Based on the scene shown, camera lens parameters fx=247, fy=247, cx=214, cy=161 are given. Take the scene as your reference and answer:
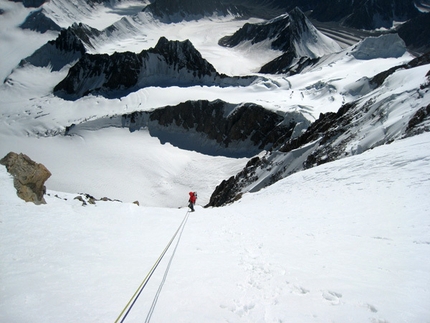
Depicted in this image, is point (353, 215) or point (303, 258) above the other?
point (353, 215)

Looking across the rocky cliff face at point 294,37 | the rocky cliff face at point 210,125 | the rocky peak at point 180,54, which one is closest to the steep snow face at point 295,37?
the rocky cliff face at point 294,37

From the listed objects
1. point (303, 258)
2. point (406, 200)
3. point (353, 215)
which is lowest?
point (303, 258)

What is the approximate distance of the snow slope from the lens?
423 centimetres

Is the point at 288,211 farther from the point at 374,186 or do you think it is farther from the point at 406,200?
the point at 406,200

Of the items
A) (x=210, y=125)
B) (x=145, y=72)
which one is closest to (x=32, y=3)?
(x=145, y=72)

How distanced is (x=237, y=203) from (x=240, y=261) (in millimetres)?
14955

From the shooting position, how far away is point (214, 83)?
88062 mm

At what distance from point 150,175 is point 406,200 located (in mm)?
47190

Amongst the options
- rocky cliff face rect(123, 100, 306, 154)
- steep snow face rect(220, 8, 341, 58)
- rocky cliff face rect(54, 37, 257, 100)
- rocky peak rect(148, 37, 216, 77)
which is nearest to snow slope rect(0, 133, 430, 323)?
rocky cliff face rect(123, 100, 306, 154)

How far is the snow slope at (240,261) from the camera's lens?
423cm

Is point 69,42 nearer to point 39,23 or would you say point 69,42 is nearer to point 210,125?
point 39,23

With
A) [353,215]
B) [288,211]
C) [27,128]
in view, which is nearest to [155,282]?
[353,215]

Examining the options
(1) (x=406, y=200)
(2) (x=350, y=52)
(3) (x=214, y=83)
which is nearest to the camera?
(1) (x=406, y=200)

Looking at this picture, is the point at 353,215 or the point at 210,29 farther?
the point at 210,29
